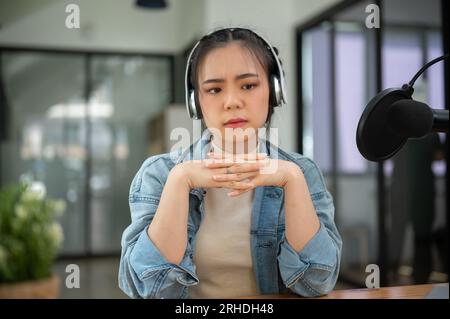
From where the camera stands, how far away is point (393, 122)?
0.56 m

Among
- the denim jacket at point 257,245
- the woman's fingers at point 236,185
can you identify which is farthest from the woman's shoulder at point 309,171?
the woman's fingers at point 236,185

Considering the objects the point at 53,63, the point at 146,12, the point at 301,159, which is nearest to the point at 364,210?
the point at 146,12

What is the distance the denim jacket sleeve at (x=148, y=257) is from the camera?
633 mm

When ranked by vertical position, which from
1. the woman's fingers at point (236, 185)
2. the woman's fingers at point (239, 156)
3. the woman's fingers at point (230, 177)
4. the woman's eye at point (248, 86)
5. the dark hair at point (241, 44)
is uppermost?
the dark hair at point (241, 44)

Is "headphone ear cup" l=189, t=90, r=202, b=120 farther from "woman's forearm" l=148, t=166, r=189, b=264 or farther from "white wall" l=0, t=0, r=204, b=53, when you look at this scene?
"white wall" l=0, t=0, r=204, b=53

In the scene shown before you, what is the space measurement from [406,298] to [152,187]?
15.1 inches

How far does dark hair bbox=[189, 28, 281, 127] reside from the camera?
680 millimetres

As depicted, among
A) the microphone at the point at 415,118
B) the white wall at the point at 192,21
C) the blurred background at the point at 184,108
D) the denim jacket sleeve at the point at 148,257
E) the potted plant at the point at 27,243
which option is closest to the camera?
the microphone at the point at 415,118

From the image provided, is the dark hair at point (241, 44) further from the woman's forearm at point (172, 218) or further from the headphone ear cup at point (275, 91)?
the woman's forearm at point (172, 218)

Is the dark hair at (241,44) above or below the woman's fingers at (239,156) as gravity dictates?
above

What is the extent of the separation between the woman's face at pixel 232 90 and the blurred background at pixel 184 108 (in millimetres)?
52

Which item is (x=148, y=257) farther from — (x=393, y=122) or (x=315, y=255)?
(x=393, y=122)

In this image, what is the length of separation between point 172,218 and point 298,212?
6.9 inches

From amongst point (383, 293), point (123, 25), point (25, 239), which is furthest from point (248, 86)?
point (25, 239)
